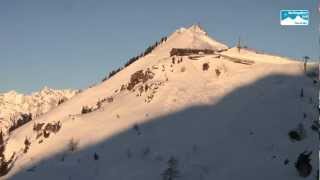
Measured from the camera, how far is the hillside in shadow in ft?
178

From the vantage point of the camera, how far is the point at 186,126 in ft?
204

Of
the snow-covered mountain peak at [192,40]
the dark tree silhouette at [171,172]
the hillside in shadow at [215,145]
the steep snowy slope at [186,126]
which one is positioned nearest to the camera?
the dark tree silhouette at [171,172]

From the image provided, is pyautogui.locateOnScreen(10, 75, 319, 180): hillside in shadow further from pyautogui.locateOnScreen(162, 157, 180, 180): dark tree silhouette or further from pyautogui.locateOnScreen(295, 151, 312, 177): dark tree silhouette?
pyautogui.locateOnScreen(162, 157, 180, 180): dark tree silhouette

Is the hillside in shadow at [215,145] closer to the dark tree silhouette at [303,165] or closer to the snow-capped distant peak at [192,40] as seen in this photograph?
the dark tree silhouette at [303,165]

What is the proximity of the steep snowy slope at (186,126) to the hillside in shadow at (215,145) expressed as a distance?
81mm

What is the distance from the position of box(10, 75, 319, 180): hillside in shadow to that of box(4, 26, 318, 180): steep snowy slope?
0.26 ft

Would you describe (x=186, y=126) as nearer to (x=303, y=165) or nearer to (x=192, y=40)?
(x=303, y=165)

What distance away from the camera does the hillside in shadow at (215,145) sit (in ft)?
178

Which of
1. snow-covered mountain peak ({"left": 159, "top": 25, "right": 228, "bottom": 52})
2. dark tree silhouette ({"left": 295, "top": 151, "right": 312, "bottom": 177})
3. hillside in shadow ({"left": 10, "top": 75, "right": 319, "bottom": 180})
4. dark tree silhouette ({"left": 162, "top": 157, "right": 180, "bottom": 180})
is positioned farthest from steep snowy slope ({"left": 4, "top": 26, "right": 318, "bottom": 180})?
snow-covered mountain peak ({"left": 159, "top": 25, "right": 228, "bottom": 52})

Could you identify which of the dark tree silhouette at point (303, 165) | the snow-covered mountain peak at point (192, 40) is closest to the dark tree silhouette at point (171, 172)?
the dark tree silhouette at point (303, 165)

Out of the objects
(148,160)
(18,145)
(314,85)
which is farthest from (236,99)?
(18,145)

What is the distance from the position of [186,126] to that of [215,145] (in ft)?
15.6

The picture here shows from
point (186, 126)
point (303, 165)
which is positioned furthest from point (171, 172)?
point (186, 126)

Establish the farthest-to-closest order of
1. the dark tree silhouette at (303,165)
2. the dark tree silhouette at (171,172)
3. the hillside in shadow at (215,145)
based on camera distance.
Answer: the hillside in shadow at (215,145) → the dark tree silhouette at (171,172) → the dark tree silhouette at (303,165)
